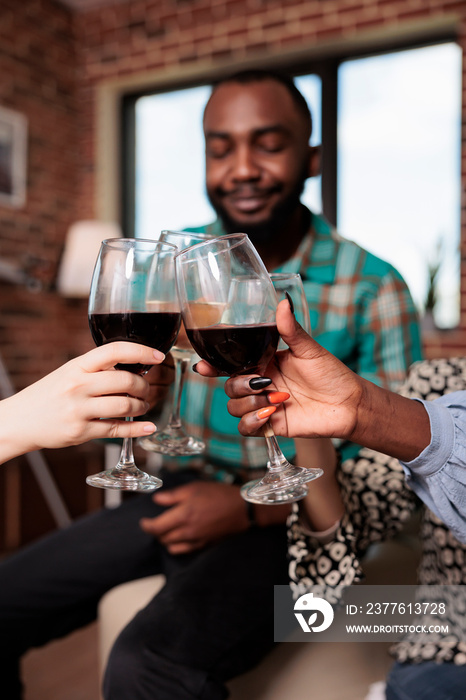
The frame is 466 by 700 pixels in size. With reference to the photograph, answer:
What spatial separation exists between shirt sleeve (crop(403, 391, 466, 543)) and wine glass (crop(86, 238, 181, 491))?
13.3 inches

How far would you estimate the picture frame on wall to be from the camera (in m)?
3.69

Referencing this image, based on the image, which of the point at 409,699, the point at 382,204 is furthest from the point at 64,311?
the point at 409,699

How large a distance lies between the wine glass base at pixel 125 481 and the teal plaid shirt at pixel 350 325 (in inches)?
24.8

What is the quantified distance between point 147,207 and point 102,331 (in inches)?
150

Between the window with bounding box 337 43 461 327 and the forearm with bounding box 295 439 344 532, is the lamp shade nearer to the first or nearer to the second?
the window with bounding box 337 43 461 327

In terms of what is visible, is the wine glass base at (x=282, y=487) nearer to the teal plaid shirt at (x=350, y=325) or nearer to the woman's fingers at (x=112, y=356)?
the woman's fingers at (x=112, y=356)

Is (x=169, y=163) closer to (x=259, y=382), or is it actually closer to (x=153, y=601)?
(x=153, y=601)

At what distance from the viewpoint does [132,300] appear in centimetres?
70

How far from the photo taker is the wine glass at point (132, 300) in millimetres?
702

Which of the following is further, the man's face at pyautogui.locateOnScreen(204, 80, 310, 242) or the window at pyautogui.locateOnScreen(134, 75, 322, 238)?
the window at pyautogui.locateOnScreen(134, 75, 322, 238)

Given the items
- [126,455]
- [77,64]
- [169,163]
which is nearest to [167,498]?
[126,455]

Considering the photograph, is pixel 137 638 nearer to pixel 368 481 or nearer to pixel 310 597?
pixel 310 597

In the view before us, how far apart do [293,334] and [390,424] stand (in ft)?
0.55

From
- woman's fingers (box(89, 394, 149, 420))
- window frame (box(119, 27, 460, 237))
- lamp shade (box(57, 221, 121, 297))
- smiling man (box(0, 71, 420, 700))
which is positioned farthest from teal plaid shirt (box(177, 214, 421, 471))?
window frame (box(119, 27, 460, 237))
